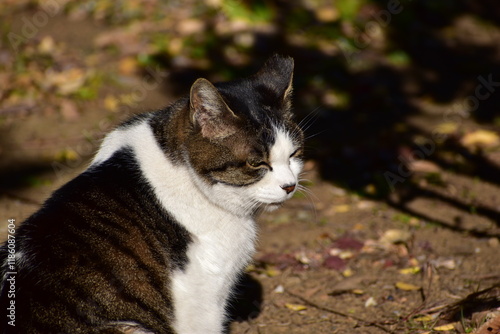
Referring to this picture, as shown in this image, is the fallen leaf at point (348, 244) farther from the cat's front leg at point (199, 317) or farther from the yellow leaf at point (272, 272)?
the cat's front leg at point (199, 317)

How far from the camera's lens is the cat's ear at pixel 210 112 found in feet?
9.20

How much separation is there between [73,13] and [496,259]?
613 centimetres

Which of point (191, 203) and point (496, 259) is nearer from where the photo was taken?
point (191, 203)

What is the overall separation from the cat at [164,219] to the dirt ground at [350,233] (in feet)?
2.52

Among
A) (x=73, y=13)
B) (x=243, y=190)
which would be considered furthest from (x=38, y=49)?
(x=243, y=190)

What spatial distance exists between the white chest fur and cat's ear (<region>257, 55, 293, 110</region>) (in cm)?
65

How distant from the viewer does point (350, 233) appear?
454cm

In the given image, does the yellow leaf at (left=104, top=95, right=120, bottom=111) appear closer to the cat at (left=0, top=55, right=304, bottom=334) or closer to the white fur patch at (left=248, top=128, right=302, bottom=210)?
the cat at (left=0, top=55, right=304, bottom=334)

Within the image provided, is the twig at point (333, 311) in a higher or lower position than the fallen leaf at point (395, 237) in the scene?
higher

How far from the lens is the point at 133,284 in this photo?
269cm

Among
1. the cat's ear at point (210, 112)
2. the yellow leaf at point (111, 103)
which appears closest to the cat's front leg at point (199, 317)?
the cat's ear at point (210, 112)

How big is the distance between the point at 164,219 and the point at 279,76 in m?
0.99

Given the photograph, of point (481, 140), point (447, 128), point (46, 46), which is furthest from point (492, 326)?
point (46, 46)

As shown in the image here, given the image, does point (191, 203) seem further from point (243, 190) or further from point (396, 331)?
point (396, 331)
